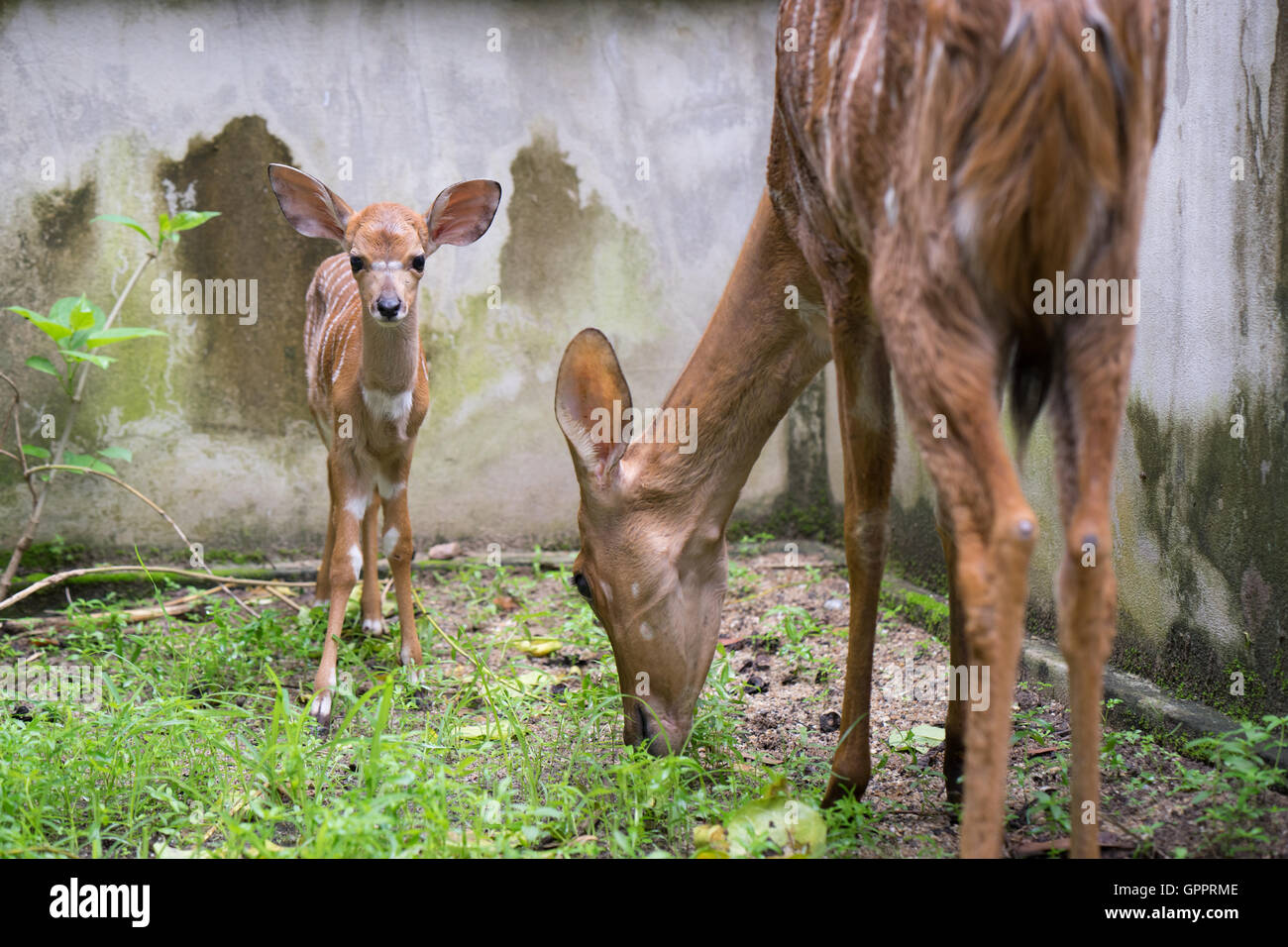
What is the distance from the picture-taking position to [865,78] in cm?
231

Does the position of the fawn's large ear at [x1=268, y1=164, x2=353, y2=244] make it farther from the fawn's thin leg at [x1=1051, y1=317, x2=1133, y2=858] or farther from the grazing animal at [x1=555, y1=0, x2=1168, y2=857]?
the fawn's thin leg at [x1=1051, y1=317, x2=1133, y2=858]

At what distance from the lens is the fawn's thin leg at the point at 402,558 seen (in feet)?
15.5

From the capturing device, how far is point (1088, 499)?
2.04 meters

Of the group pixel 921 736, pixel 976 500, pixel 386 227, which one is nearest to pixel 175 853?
pixel 976 500

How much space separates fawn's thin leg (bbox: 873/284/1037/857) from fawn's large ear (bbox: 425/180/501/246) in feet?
9.17

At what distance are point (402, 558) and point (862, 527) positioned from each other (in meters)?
2.65

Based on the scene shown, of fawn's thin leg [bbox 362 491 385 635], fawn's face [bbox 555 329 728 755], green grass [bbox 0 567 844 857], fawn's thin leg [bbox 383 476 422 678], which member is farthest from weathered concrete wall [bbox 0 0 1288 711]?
fawn's face [bbox 555 329 728 755]

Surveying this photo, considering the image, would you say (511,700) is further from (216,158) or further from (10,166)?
(10,166)

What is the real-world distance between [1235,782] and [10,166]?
6600mm

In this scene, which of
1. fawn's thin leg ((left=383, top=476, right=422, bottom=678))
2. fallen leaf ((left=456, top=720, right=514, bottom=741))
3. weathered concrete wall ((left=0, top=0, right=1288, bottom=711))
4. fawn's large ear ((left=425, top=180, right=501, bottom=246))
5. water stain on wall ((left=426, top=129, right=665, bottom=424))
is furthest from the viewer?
water stain on wall ((left=426, top=129, right=665, bottom=424))

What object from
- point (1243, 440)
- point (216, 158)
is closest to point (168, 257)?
point (216, 158)

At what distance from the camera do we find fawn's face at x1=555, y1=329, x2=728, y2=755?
331cm

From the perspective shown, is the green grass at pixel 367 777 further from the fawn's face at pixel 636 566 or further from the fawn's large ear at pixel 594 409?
the fawn's large ear at pixel 594 409

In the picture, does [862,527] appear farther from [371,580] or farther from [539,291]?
[539,291]
